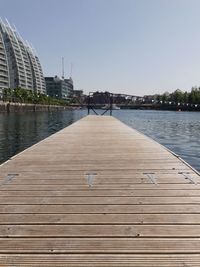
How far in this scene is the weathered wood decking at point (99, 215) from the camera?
5242 mm

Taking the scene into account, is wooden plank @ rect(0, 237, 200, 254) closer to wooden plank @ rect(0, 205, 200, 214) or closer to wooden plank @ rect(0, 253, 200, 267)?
wooden plank @ rect(0, 253, 200, 267)

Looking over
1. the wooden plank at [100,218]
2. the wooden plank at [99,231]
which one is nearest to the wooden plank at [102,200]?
the wooden plank at [100,218]

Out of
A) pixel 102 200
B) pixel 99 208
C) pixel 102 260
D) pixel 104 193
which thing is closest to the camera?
pixel 102 260

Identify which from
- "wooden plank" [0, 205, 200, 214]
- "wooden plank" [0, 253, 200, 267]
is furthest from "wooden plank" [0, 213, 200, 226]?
"wooden plank" [0, 253, 200, 267]

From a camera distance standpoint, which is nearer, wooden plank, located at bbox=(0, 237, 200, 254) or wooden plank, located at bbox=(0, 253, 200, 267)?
wooden plank, located at bbox=(0, 253, 200, 267)

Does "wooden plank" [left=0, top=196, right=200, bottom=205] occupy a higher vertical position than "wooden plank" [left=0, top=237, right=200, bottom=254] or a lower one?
lower

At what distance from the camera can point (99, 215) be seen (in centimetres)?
695

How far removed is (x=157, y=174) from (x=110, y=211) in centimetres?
398

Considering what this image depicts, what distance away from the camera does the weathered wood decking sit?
5.24 m

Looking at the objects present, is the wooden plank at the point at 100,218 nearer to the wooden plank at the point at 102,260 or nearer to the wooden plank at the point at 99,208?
the wooden plank at the point at 99,208

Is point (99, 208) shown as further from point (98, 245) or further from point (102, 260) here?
point (102, 260)

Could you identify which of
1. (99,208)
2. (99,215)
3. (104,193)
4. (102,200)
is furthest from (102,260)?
(104,193)

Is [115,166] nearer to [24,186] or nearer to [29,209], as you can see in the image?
[24,186]

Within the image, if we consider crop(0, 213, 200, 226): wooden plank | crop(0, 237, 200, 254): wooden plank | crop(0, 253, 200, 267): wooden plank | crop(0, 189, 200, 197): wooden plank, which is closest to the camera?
crop(0, 253, 200, 267): wooden plank
